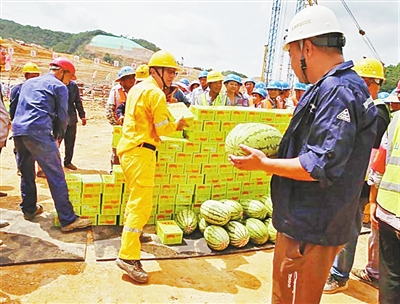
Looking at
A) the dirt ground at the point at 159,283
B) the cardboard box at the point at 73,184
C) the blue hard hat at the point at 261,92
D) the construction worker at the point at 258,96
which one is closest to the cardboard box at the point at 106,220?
the dirt ground at the point at 159,283

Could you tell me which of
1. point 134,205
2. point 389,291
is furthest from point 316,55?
point 134,205

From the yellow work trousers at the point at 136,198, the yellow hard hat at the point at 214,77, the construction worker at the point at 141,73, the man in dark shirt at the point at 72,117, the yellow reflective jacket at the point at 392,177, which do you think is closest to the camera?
the yellow reflective jacket at the point at 392,177

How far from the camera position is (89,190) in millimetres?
4715

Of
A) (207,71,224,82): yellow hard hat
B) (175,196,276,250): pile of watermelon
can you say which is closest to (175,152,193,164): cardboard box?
(175,196,276,250): pile of watermelon

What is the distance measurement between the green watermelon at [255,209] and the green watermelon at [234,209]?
17cm

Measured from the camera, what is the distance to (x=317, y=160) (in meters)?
Result: 1.75

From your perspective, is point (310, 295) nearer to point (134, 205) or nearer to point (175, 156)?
point (134, 205)

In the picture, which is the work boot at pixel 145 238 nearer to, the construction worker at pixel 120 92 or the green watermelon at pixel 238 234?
the green watermelon at pixel 238 234

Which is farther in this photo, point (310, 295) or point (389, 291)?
point (389, 291)

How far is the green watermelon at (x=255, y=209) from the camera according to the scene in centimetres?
495

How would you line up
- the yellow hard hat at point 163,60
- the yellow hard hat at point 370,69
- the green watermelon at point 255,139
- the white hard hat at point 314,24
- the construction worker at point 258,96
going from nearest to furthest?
the white hard hat at point 314,24, the green watermelon at point 255,139, the yellow hard hat at point 370,69, the yellow hard hat at point 163,60, the construction worker at point 258,96

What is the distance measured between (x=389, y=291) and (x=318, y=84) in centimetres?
163

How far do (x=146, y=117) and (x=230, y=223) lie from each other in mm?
1879

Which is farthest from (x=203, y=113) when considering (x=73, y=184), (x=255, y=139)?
(x=255, y=139)
